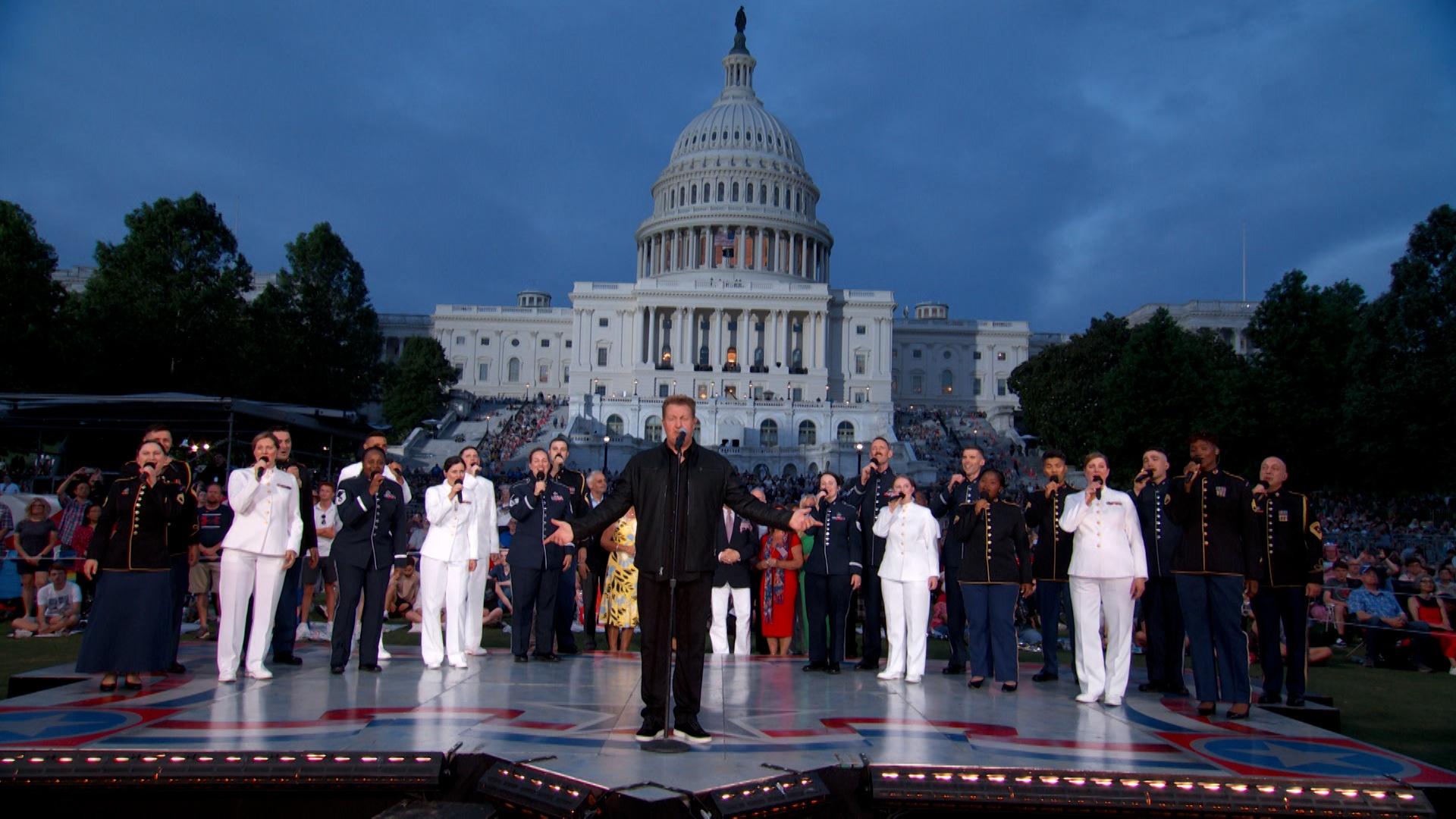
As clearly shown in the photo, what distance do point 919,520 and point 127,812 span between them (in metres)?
6.41

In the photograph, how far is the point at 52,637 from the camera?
13250 millimetres

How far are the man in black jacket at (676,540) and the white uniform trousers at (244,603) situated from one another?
12.4ft

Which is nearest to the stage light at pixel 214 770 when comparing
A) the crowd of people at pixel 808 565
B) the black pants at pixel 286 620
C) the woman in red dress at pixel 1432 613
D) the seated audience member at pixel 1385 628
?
the crowd of people at pixel 808 565

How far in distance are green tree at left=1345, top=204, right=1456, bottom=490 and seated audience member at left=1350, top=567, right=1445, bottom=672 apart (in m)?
21.1

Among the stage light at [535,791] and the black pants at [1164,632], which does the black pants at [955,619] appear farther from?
the stage light at [535,791]

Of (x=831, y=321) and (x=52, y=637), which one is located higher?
(x=831, y=321)

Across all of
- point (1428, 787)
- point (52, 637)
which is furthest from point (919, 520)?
point (52, 637)

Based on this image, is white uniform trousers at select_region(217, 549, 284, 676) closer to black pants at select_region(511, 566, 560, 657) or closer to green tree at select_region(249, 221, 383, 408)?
black pants at select_region(511, 566, 560, 657)

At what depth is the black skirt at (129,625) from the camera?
8078mm

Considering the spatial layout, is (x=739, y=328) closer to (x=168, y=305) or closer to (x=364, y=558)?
(x=168, y=305)

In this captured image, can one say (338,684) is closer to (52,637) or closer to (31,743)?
(31,743)

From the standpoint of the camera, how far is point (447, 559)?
9.84 m

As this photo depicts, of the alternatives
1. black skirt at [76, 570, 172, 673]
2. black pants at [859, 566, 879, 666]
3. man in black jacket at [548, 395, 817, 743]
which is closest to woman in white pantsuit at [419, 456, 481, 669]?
black skirt at [76, 570, 172, 673]

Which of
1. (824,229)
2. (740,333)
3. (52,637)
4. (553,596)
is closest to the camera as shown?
(553,596)
